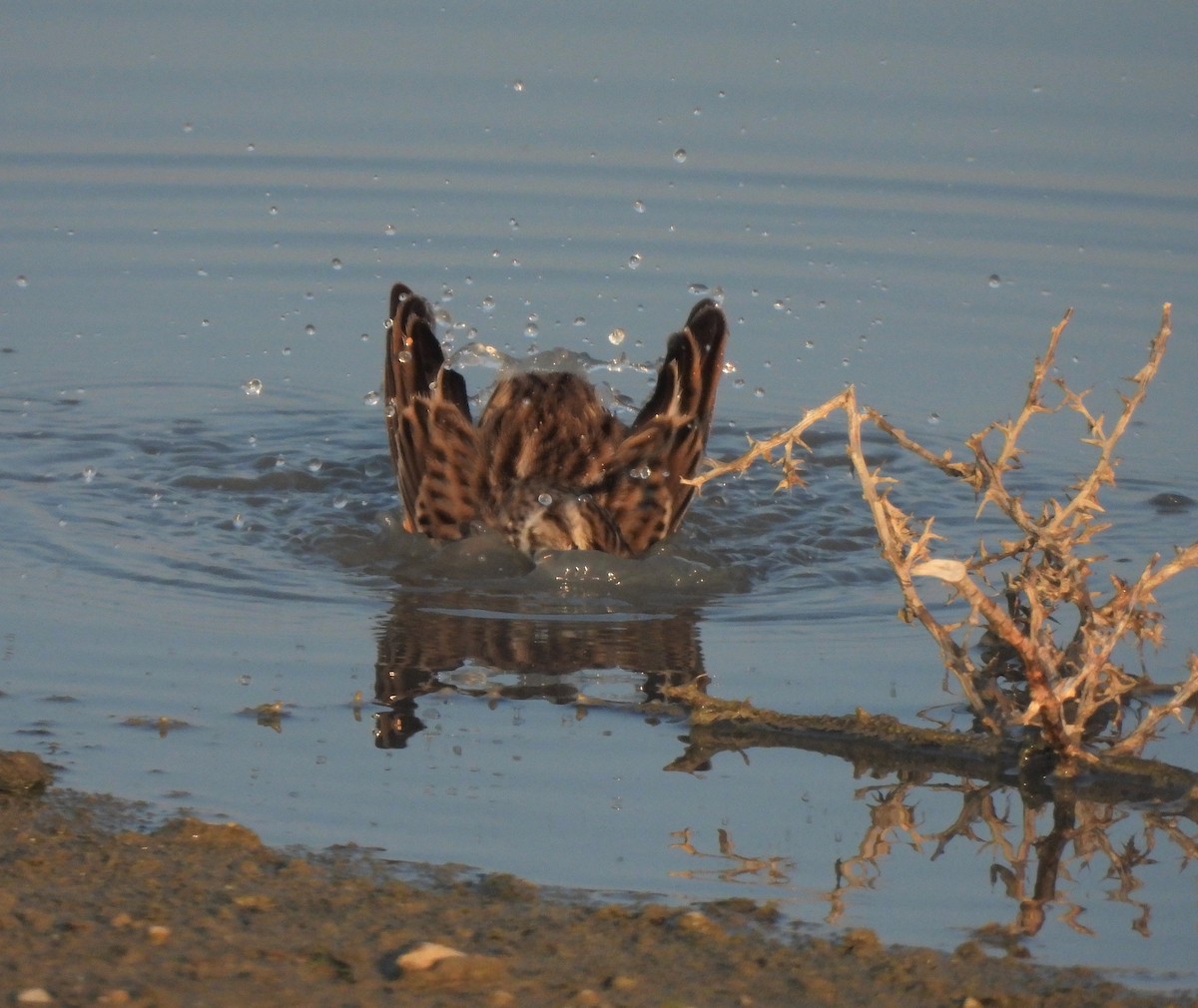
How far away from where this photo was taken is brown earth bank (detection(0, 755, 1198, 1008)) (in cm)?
439

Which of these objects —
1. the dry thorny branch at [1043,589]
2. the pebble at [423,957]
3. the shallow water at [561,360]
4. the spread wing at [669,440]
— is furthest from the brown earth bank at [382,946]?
the spread wing at [669,440]

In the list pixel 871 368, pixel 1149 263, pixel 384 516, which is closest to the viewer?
pixel 384 516

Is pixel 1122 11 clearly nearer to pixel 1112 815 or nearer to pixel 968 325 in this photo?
pixel 968 325

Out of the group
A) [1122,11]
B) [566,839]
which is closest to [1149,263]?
[1122,11]

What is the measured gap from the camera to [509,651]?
7.29m

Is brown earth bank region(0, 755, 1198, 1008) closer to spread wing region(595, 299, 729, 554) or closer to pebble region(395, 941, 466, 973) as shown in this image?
pebble region(395, 941, 466, 973)

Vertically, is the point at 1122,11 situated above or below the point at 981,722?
above

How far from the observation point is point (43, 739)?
20.2 feet

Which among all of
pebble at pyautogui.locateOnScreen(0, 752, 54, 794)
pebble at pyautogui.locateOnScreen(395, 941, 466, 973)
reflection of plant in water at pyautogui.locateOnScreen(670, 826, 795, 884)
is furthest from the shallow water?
pebble at pyautogui.locateOnScreen(395, 941, 466, 973)

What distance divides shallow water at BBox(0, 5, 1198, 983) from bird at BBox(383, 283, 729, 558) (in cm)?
25

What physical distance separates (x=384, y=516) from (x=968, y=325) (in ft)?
13.3

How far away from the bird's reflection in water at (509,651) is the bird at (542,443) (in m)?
0.90

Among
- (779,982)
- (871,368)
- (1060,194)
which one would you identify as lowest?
(779,982)

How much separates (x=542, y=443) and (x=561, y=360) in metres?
0.49
